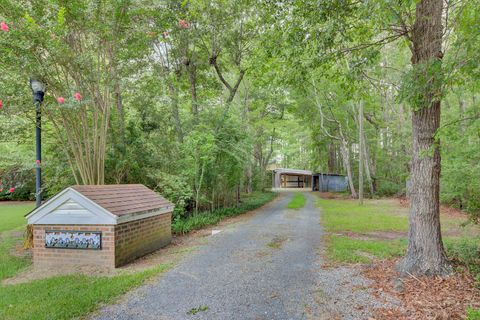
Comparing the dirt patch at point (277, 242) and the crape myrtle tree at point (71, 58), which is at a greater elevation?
the crape myrtle tree at point (71, 58)

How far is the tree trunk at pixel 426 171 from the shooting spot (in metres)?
4.08

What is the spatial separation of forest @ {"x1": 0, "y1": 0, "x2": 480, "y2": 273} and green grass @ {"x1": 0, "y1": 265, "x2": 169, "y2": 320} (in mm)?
2806

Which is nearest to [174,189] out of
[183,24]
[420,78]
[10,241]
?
[10,241]

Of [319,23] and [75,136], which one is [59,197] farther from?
[319,23]

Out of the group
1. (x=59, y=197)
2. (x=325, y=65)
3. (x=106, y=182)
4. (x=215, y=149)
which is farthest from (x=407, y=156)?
(x=59, y=197)

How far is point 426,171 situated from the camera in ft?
13.6

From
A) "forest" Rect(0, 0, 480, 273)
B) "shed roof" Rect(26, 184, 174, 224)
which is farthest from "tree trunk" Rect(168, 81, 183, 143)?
"shed roof" Rect(26, 184, 174, 224)

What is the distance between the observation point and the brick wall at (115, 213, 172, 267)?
5.16 meters

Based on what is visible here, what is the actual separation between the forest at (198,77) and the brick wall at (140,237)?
6.19ft

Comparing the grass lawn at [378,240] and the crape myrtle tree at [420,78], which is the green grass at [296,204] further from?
the crape myrtle tree at [420,78]

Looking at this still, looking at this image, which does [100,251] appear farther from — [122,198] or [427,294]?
[427,294]

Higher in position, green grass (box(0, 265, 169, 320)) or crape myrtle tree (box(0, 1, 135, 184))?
crape myrtle tree (box(0, 1, 135, 184))

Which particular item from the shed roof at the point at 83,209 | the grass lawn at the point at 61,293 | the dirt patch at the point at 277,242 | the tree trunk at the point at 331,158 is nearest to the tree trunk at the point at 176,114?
the shed roof at the point at 83,209

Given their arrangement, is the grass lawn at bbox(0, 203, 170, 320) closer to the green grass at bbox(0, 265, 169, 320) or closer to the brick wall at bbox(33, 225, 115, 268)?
the green grass at bbox(0, 265, 169, 320)
